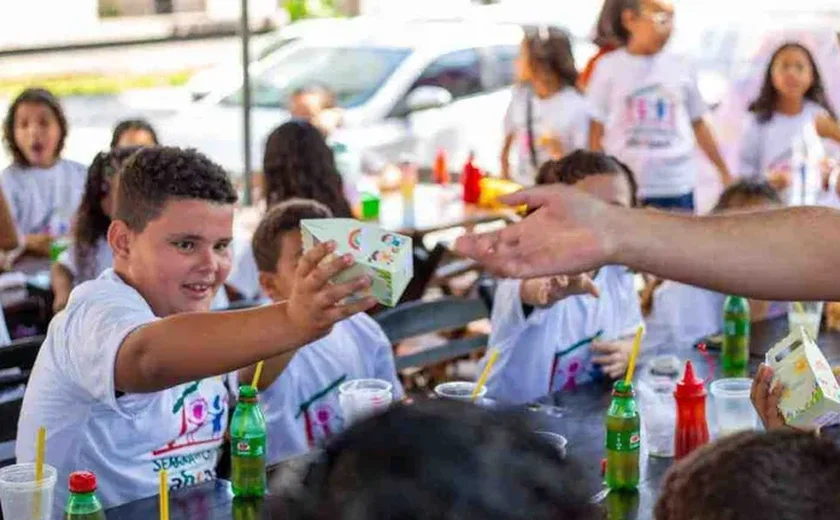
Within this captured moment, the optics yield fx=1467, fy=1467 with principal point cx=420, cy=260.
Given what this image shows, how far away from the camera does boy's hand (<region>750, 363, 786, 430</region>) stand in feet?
10.2

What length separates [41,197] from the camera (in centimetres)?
685

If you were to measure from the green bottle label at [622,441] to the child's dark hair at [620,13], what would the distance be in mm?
4336

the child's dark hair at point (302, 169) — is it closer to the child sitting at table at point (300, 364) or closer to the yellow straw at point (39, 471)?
the child sitting at table at point (300, 364)

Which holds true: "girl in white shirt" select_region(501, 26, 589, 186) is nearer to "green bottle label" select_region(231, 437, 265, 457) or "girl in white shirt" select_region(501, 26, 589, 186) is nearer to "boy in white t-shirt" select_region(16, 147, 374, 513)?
"boy in white t-shirt" select_region(16, 147, 374, 513)

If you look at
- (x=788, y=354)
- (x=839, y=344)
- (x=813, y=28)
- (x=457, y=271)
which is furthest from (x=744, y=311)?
(x=813, y=28)

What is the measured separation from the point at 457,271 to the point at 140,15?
1645cm

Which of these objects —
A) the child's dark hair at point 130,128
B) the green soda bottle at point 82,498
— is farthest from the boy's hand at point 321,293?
the child's dark hair at point 130,128

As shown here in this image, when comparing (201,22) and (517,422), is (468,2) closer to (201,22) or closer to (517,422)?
(201,22)

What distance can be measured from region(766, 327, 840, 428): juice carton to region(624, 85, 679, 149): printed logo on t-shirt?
4275 mm

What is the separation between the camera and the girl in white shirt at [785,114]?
299 inches

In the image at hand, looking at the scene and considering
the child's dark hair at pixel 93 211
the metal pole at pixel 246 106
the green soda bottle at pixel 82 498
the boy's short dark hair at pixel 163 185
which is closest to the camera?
the green soda bottle at pixel 82 498

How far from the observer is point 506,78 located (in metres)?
10.6

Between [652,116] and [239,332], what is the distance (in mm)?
5026

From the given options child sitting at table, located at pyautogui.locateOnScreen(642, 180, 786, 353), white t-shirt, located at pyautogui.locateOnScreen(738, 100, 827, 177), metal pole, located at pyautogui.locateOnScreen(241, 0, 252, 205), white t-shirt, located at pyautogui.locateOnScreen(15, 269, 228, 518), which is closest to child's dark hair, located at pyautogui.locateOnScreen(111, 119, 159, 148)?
metal pole, located at pyautogui.locateOnScreen(241, 0, 252, 205)
